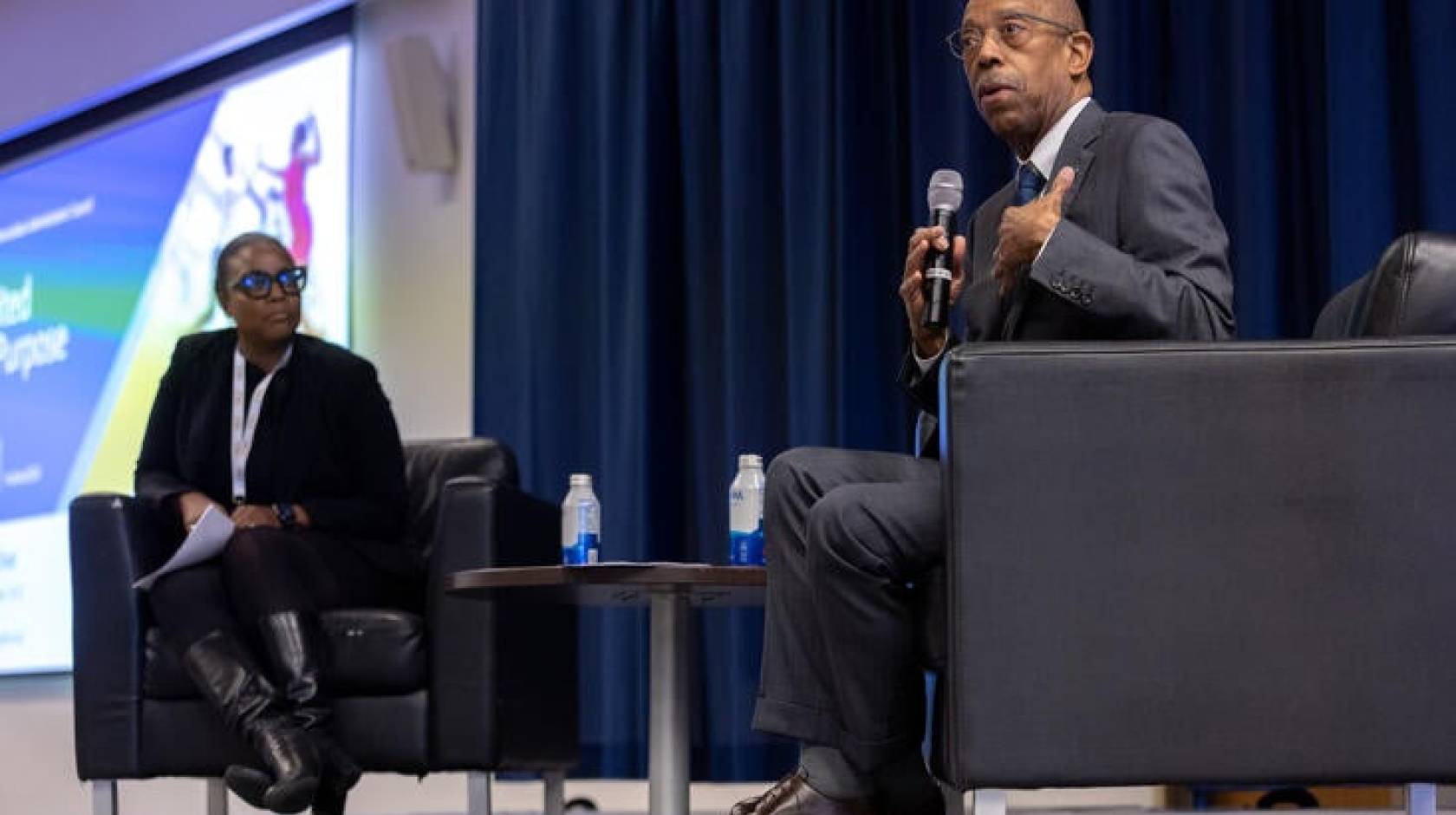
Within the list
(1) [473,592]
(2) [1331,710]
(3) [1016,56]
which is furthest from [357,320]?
(2) [1331,710]

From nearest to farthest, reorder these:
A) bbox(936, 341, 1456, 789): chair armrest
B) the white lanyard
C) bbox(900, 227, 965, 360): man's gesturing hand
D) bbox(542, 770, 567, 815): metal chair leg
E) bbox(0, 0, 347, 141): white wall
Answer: bbox(936, 341, 1456, 789): chair armrest, bbox(900, 227, 965, 360): man's gesturing hand, the white lanyard, bbox(542, 770, 567, 815): metal chair leg, bbox(0, 0, 347, 141): white wall

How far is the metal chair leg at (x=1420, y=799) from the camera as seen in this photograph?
2.50 meters

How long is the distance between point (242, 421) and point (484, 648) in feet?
2.52

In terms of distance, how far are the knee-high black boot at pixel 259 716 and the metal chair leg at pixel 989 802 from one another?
1687 millimetres

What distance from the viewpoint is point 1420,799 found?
250 centimetres

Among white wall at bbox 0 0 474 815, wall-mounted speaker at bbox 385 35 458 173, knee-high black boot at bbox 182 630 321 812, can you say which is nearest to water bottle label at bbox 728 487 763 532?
knee-high black boot at bbox 182 630 321 812

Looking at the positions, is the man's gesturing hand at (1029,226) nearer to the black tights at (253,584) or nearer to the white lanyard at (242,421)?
the black tights at (253,584)

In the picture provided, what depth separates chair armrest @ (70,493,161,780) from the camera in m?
4.14

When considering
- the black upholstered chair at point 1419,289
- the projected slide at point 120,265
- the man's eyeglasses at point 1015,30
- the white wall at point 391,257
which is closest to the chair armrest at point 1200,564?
the black upholstered chair at point 1419,289

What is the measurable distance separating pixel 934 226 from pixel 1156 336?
1.07 feet

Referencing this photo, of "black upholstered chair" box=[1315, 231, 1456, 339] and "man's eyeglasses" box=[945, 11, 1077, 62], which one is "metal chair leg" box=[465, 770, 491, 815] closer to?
"man's eyeglasses" box=[945, 11, 1077, 62]

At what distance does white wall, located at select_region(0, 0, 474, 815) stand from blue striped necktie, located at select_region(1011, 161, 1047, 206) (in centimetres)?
328

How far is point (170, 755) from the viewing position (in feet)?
13.5

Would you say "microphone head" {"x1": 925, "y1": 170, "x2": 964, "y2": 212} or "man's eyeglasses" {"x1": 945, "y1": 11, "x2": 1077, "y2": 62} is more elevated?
"man's eyeglasses" {"x1": 945, "y1": 11, "x2": 1077, "y2": 62}
